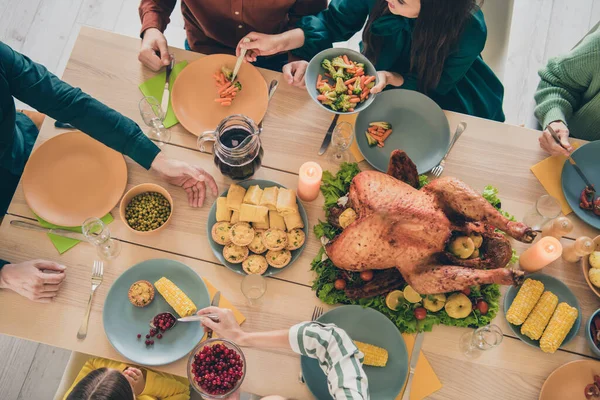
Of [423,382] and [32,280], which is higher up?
[32,280]

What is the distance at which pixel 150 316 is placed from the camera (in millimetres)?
1576

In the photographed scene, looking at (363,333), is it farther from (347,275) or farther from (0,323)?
(0,323)

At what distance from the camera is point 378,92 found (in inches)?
70.4

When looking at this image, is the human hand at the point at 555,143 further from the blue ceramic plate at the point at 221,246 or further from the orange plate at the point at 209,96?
the orange plate at the point at 209,96

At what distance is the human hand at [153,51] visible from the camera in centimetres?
181

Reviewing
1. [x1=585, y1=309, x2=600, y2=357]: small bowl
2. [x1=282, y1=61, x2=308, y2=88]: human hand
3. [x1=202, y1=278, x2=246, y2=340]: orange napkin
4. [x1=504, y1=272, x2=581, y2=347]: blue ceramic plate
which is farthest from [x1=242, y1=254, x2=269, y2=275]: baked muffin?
[x1=585, y1=309, x2=600, y2=357]: small bowl

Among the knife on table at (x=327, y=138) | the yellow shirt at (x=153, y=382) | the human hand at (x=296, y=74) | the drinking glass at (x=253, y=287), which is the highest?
the human hand at (x=296, y=74)

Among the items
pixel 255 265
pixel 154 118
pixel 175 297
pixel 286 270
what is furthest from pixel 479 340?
pixel 154 118

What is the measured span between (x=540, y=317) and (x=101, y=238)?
5.10 ft

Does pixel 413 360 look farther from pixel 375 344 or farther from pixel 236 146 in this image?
pixel 236 146

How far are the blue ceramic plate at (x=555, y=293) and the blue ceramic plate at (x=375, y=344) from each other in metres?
0.42

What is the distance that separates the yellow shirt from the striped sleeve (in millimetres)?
698

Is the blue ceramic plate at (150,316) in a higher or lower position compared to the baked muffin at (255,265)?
lower

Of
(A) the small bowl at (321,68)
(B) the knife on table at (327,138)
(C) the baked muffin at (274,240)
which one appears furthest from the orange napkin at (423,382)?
(A) the small bowl at (321,68)
